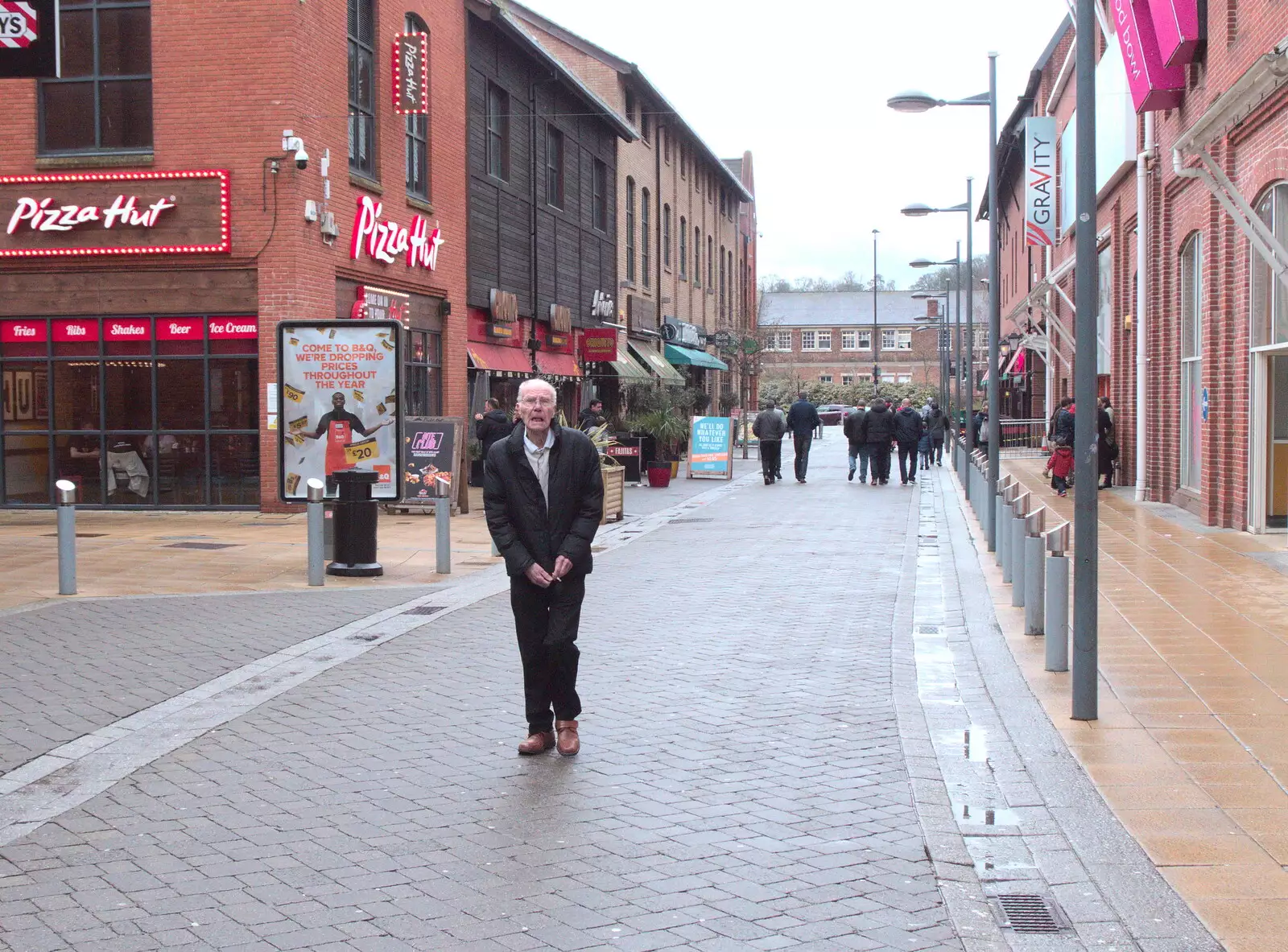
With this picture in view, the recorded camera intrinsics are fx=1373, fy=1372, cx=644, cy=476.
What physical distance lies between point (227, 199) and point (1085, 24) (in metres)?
14.0

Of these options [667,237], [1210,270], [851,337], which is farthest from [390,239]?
[851,337]

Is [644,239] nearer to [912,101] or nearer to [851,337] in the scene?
[912,101]

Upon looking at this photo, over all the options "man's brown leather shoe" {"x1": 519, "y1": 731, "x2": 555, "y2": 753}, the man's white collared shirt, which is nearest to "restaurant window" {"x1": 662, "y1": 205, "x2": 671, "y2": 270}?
the man's white collared shirt

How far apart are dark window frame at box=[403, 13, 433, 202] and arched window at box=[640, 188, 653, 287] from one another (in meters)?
17.6

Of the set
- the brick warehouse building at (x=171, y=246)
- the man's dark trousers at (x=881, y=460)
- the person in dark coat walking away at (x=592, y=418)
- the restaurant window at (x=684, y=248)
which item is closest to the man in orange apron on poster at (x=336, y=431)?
the brick warehouse building at (x=171, y=246)

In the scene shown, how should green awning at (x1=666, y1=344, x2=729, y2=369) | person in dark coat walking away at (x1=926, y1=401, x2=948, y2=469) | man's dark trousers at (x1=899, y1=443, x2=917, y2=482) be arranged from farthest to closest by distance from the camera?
green awning at (x1=666, y1=344, x2=729, y2=369) → person in dark coat walking away at (x1=926, y1=401, x2=948, y2=469) → man's dark trousers at (x1=899, y1=443, x2=917, y2=482)

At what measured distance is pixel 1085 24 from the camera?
6645 mm

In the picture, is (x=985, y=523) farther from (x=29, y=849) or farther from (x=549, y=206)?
(x=549, y=206)

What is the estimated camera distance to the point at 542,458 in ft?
20.5

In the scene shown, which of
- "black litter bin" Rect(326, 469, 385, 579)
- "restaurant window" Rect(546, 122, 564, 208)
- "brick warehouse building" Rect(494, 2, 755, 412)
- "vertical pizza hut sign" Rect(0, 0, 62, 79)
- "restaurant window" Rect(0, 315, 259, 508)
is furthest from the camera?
"brick warehouse building" Rect(494, 2, 755, 412)

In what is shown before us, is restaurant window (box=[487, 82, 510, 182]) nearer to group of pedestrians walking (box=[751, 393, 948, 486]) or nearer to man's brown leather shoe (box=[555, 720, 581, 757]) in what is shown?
Answer: group of pedestrians walking (box=[751, 393, 948, 486])

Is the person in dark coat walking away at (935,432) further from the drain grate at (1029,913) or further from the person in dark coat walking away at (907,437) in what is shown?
the drain grate at (1029,913)

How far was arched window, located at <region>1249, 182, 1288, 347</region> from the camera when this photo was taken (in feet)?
46.8

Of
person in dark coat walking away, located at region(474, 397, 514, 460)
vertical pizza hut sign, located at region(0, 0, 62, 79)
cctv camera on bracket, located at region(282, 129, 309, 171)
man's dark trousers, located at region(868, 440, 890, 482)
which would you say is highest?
cctv camera on bracket, located at region(282, 129, 309, 171)
